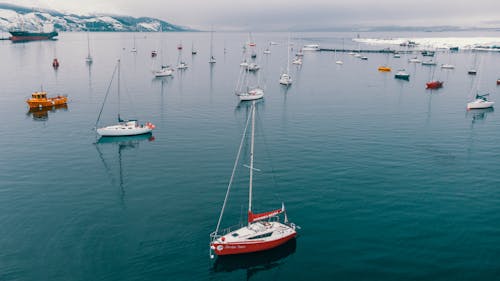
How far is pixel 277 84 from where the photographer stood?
182m

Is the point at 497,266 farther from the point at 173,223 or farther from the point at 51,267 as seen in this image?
the point at 51,267

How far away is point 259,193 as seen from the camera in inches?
2464

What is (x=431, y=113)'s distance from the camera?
123 meters

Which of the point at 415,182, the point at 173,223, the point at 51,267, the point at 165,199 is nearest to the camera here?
the point at 51,267

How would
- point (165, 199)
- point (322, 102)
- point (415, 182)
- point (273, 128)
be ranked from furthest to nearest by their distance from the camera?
point (322, 102) < point (273, 128) < point (415, 182) < point (165, 199)

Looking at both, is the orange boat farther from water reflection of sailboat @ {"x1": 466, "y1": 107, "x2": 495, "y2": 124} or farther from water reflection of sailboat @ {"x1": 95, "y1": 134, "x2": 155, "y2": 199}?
water reflection of sailboat @ {"x1": 466, "y1": 107, "x2": 495, "y2": 124}

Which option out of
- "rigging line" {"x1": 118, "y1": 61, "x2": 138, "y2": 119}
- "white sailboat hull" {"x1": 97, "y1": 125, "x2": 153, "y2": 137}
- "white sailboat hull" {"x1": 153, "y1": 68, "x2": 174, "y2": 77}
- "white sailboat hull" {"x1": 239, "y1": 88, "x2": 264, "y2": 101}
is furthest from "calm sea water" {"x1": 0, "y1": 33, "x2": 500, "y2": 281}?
"white sailboat hull" {"x1": 153, "y1": 68, "x2": 174, "y2": 77}

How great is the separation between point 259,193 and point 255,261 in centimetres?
1800

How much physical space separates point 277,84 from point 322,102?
45561 mm

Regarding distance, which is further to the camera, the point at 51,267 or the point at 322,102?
the point at 322,102

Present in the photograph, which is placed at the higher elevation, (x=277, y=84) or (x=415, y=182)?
(x=277, y=84)

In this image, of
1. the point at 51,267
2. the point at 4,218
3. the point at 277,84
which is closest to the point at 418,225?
the point at 51,267

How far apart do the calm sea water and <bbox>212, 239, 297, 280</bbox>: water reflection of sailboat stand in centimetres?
17

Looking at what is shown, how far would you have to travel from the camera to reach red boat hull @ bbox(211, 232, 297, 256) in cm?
4462
